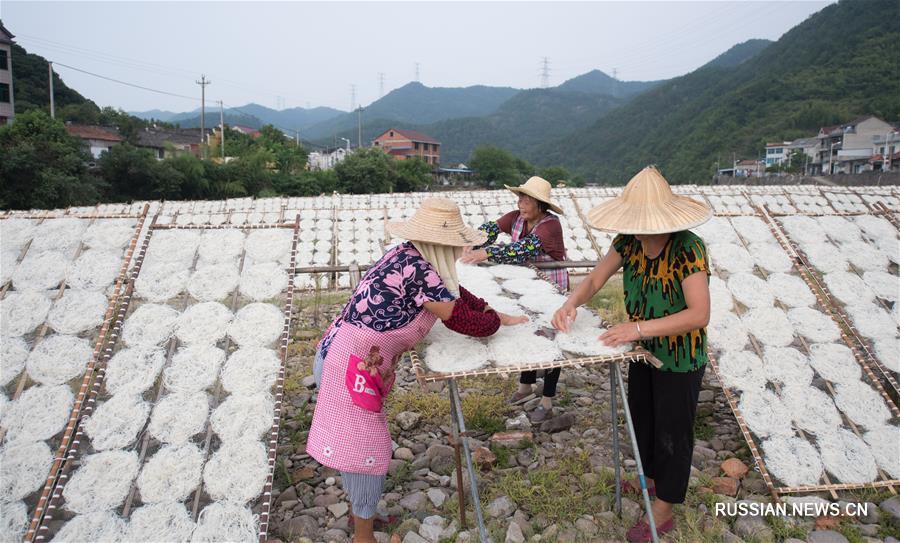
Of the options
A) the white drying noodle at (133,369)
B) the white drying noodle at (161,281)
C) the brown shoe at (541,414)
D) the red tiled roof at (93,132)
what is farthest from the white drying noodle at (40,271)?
the red tiled roof at (93,132)

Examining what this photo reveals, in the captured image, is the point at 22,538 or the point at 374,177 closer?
the point at 22,538

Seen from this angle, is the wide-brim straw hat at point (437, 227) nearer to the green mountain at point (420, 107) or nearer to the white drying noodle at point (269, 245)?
the white drying noodle at point (269, 245)

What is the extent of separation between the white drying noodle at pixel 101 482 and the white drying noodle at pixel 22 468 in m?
0.18

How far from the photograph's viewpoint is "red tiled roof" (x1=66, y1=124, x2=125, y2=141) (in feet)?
107

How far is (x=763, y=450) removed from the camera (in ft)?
9.95

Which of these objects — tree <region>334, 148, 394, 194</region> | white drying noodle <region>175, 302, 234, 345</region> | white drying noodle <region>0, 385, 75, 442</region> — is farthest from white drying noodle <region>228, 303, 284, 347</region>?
tree <region>334, 148, 394, 194</region>

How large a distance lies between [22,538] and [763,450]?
3550mm

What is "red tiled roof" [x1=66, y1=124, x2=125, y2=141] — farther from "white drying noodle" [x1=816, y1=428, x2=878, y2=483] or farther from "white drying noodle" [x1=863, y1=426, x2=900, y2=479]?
"white drying noodle" [x1=863, y1=426, x2=900, y2=479]

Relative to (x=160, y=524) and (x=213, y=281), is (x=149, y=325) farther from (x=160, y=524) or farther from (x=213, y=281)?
(x=160, y=524)

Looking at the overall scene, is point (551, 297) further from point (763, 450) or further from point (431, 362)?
point (763, 450)

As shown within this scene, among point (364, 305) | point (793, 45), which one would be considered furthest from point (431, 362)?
point (793, 45)

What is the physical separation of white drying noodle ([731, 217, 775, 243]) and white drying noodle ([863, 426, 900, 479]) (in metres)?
1.45

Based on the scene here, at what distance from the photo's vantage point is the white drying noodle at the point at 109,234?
11.1ft

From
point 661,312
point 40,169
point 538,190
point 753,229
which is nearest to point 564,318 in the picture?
point 661,312
